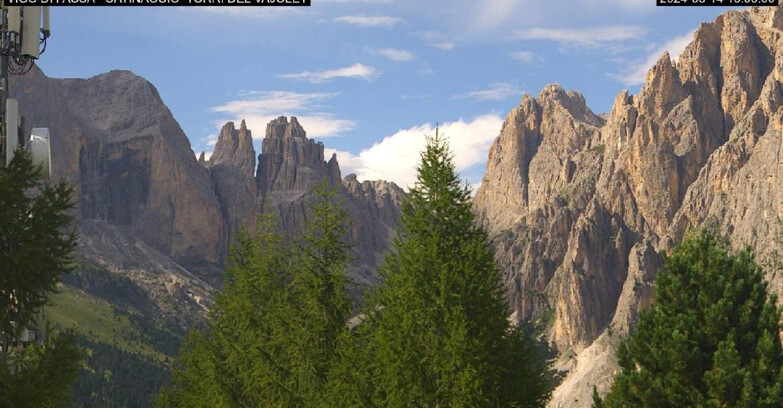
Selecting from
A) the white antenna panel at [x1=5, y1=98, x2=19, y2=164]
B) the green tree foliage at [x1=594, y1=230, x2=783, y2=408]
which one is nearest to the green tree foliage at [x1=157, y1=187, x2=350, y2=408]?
the white antenna panel at [x1=5, y1=98, x2=19, y2=164]

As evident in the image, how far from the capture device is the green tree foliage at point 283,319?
32.2 m

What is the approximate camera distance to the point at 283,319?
34.4m

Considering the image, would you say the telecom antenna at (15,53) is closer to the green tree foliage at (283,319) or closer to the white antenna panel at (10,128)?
the white antenna panel at (10,128)

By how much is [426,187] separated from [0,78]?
12.9 m

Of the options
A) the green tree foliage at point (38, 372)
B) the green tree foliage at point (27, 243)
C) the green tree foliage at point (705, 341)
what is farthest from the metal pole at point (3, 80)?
the green tree foliage at point (705, 341)

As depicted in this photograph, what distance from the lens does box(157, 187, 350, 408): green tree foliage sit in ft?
106

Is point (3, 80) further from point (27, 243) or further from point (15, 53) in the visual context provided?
point (27, 243)

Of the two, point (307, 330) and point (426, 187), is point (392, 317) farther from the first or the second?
point (307, 330)

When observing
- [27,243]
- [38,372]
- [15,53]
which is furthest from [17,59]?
[38,372]

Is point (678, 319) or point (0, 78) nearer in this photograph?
point (678, 319)

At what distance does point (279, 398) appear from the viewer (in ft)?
109

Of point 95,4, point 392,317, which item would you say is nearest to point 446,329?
point 392,317

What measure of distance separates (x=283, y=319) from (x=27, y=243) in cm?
1376

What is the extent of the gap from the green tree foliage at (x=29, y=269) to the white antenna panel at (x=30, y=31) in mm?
6347
